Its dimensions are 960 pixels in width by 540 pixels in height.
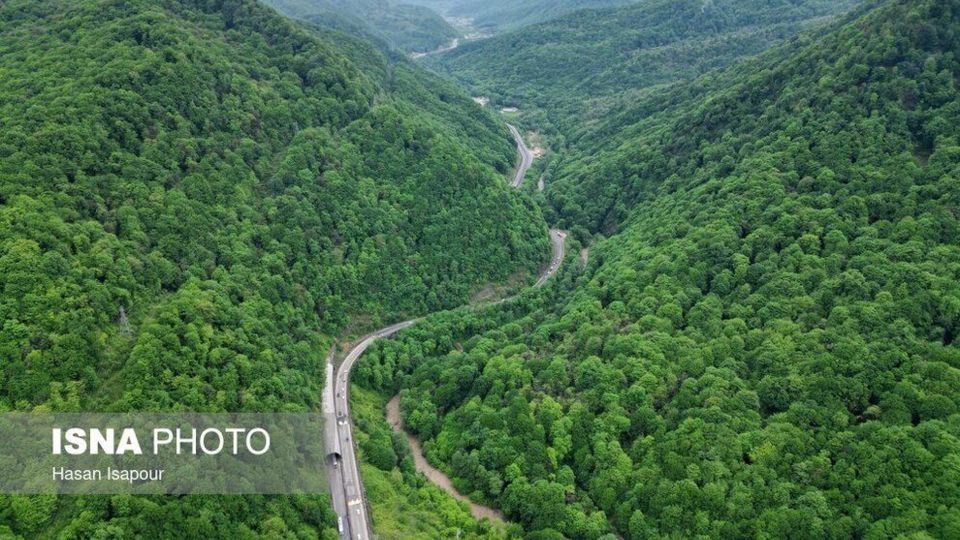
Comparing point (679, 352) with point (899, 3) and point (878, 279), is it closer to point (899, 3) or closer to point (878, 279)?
point (878, 279)

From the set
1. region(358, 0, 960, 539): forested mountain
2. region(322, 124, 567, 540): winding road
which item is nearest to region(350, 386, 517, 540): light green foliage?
region(322, 124, 567, 540): winding road

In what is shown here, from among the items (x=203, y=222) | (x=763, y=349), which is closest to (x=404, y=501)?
(x=763, y=349)

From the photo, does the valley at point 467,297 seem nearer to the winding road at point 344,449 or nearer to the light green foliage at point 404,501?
the light green foliage at point 404,501

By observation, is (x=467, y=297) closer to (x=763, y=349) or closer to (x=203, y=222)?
(x=203, y=222)

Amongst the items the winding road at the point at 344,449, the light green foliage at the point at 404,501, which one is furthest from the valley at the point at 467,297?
the winding road at the point at 344,449

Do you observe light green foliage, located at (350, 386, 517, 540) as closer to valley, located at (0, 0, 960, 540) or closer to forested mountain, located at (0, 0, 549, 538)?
valley, located at (0, 0, 960, 540)

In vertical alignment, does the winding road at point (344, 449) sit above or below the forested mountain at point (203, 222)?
below

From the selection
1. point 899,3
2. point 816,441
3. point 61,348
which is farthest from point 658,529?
point 899,3
